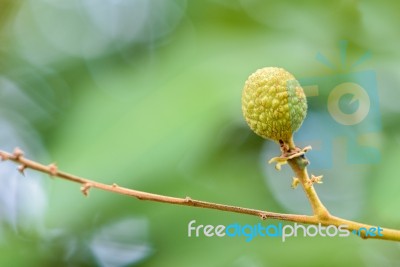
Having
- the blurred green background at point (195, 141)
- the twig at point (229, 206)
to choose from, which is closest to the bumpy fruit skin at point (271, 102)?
the twig at point (229, 206)

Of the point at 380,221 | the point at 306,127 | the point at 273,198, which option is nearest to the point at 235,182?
the point at 273,198

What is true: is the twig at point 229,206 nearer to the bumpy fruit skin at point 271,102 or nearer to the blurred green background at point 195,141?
the bumpy fruit skin at point 271,102

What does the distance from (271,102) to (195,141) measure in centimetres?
43

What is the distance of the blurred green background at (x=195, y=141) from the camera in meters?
0.84

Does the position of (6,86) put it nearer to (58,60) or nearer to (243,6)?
(58,60)

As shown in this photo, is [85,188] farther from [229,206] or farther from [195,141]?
[195,141]

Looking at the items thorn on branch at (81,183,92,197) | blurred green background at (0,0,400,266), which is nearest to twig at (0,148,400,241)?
thorn on branch at (81,183,92,197)

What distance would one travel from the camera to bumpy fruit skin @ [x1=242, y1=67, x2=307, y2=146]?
0.42m

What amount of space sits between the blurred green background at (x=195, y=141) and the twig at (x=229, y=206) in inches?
13.6

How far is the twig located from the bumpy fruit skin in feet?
0.11

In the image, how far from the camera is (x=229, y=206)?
13.9 inches

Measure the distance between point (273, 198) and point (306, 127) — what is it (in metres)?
0.16

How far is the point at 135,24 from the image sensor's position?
1.22 meters

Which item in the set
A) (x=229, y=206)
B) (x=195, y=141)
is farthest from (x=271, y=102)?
(x=195, y=141)
